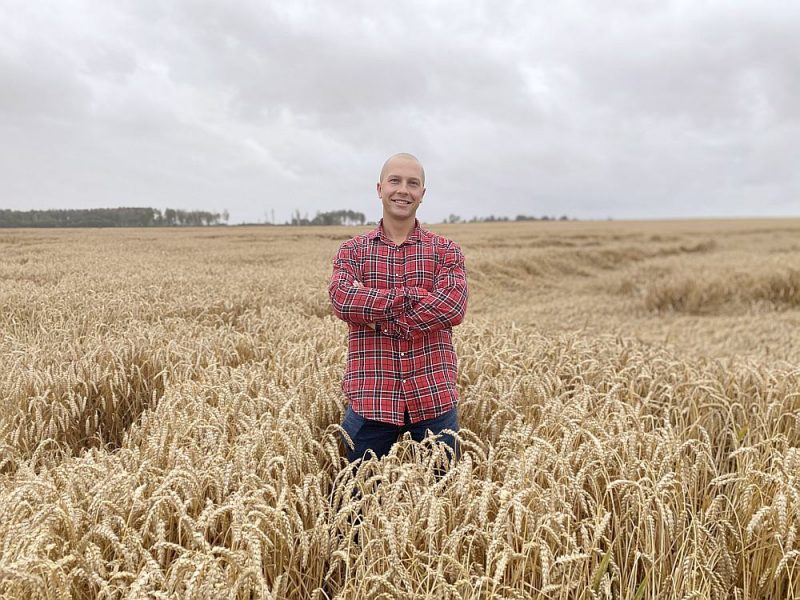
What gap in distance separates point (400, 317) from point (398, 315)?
0.01m

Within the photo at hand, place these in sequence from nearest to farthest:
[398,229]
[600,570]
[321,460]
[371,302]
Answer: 1. [600,570]
2. [371,302]
3. [398,229]
4. [321,460]

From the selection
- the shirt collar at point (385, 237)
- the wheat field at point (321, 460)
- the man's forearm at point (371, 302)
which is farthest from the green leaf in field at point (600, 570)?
the shirt collar at point (385, 237)

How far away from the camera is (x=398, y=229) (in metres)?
2.47

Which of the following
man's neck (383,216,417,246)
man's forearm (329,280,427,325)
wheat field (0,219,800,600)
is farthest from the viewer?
man's neck (383,216,417,246)

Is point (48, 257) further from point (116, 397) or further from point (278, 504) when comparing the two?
point (278, 504)

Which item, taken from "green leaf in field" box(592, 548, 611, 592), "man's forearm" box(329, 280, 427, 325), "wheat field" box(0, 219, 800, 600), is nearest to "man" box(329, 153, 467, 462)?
"man's forearm" box(329, 280, 427, 325)

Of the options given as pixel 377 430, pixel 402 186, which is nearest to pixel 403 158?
pixel 402 186

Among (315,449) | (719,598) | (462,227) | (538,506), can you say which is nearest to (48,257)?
(315,449)

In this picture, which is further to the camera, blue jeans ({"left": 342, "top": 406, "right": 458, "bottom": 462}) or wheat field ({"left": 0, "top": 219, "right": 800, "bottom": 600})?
blue jeans ({"left": 342, "top": 406, "right": 458, "bottom": 462})

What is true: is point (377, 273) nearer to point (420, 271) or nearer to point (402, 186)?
point (420, 271)

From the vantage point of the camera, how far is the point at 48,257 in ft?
20.9

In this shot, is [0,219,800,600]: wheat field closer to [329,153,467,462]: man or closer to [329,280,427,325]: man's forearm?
[329,153,467,462]: man

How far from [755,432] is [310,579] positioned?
3.04 m

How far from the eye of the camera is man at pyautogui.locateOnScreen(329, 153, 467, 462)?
90.8 inches
